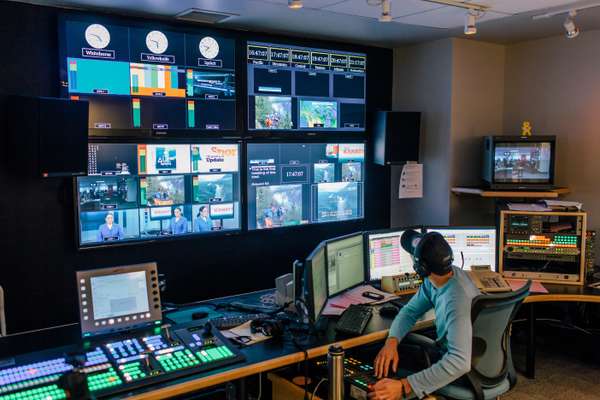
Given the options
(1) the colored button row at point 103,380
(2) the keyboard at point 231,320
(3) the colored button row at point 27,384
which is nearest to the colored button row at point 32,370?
(3) the colored button row at point 27,384

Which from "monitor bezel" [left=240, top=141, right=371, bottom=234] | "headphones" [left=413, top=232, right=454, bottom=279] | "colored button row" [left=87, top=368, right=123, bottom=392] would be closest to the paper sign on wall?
"monitor bezel" [left=240, top=141, right=371, bottom=234]

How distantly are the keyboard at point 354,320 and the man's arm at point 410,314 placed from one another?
0.51 ft

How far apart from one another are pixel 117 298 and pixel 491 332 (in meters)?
1.72

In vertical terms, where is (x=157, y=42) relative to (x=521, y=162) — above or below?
above

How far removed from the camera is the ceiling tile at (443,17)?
3487mm

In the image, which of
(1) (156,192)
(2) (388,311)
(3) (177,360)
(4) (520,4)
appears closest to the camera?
(3) (177,360)

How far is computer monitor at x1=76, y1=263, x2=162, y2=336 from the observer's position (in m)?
2.55

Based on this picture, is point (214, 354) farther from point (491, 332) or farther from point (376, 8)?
point (376, 8)

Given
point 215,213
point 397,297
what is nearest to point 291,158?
point 215,213

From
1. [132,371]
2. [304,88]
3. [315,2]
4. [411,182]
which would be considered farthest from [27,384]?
[411,182]

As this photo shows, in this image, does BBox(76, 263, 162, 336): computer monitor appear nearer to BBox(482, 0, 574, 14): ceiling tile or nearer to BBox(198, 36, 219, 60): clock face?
BBox(198, 36, 219, 60): clock face

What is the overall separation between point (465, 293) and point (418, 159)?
2.69 metres

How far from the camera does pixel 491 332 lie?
8.57 feet

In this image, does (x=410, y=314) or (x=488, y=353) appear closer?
(x=488, y=353)
